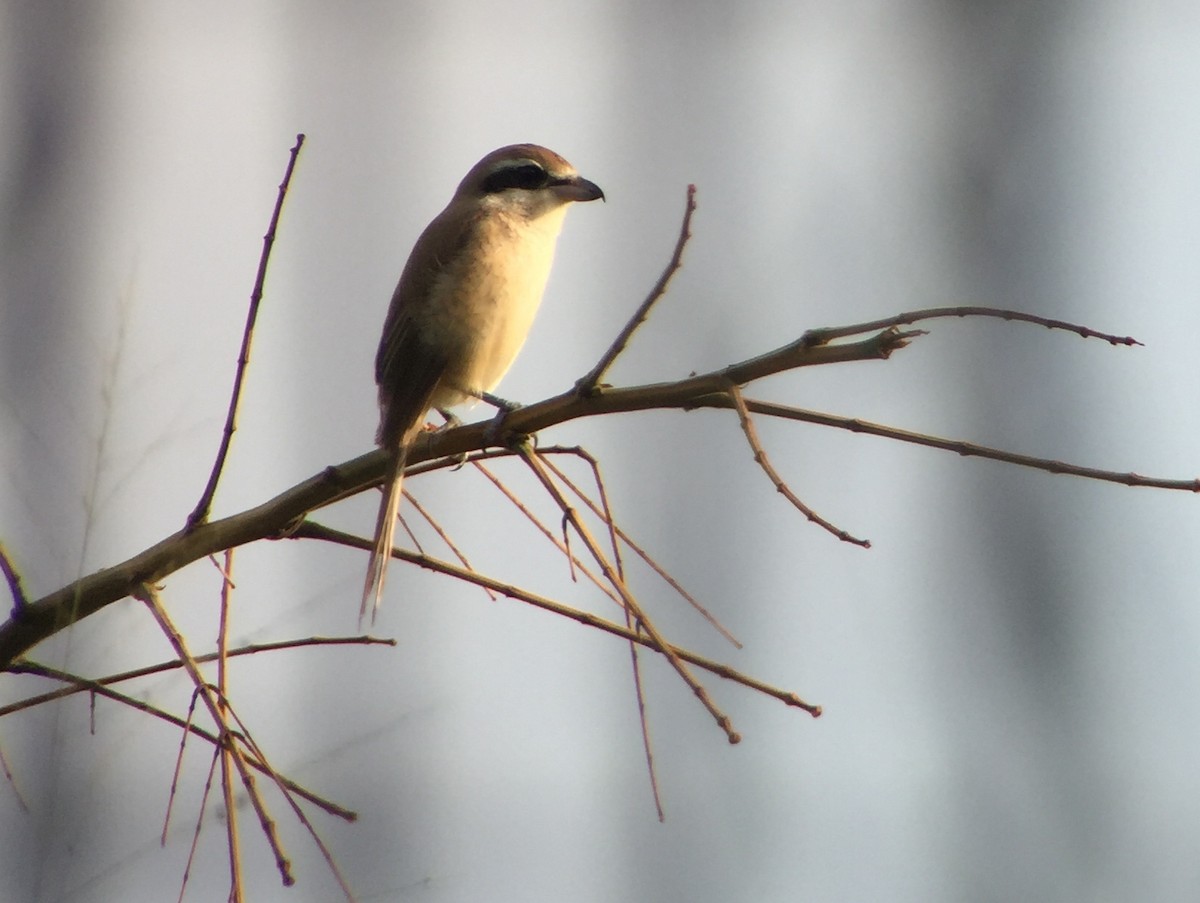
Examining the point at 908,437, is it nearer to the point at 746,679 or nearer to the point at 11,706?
the point at 746,679

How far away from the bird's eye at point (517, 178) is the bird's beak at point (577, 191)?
49 mm

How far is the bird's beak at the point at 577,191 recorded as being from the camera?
3717mm

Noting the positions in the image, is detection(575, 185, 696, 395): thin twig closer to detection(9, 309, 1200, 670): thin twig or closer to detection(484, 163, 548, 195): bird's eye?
detection(9, 309, 1200, 670): thin twig

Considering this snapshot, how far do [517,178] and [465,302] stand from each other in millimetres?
641

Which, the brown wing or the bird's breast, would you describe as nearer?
the brown wing

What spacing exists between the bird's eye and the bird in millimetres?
54

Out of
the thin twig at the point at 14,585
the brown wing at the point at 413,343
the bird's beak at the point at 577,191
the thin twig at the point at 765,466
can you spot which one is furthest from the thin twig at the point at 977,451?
the bird's beak at the point at 577,191

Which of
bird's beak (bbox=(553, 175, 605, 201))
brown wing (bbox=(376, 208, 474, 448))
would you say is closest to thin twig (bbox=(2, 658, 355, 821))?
brown wing (bbox=(376, 208, 474, 448))

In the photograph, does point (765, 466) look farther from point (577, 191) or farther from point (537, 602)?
point (577, 191)

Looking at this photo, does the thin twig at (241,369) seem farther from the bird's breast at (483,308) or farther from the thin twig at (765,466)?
the bird's breast at (483,308)

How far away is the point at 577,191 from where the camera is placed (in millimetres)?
3730

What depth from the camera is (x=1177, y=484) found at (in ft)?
4.31

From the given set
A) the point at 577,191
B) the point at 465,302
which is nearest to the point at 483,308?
the point at 465,302

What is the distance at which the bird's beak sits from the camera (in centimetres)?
372
